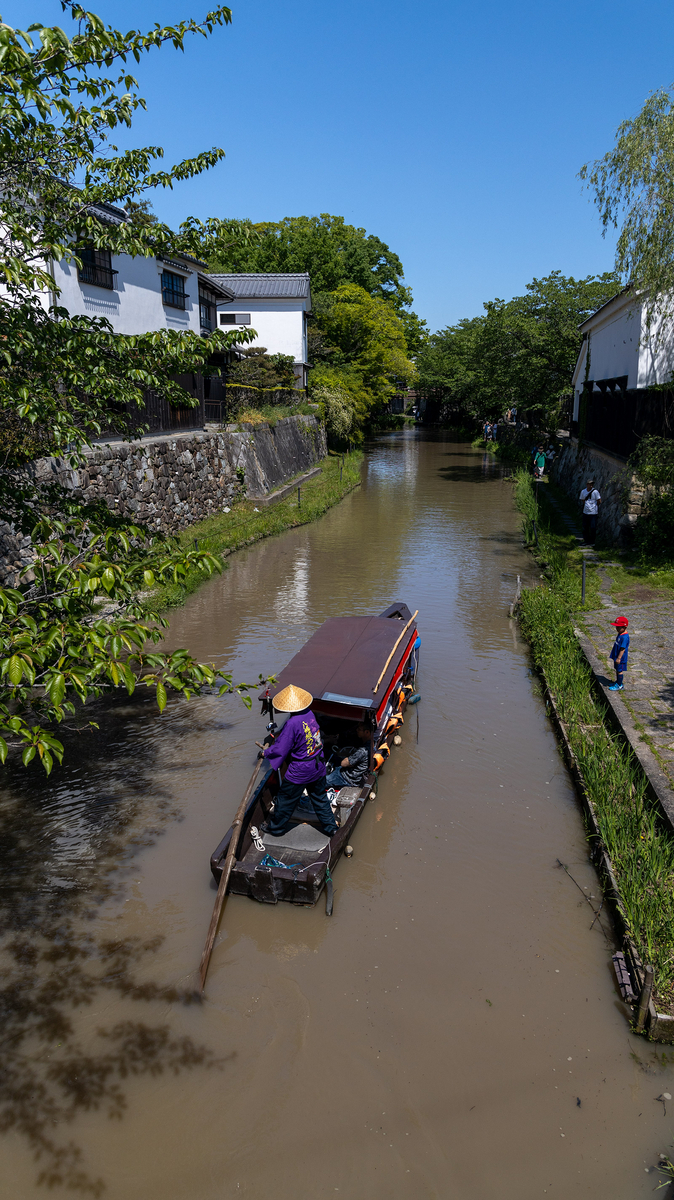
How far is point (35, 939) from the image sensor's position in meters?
6.58

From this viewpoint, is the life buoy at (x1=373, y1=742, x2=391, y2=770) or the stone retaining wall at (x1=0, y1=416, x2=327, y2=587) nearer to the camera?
the life buoy at (x1=373, y1=742, x2=391, y2=770)

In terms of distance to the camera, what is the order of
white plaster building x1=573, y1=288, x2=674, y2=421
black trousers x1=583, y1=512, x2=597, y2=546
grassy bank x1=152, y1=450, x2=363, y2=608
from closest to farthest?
grassy bank x1=152, y1=450, x2=363, y2=608 → black trousers x1=583, y1=512, x2=597, y2=546 → white plaster building x1=573, y1=288, x2=674, y2=421

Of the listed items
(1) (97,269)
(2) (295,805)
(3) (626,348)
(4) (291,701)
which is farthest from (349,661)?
(1) (97,269)

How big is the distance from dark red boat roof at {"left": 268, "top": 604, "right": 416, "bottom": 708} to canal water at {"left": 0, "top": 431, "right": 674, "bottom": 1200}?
1396 mm

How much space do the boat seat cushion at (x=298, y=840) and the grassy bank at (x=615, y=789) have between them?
2977mm

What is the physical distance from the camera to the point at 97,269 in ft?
68.4

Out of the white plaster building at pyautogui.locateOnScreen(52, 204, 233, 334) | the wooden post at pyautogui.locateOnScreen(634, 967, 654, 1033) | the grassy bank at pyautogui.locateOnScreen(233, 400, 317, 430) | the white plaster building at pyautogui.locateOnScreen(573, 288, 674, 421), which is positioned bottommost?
the wooden post at pyautogui.locateOnScreen(634, 967, 654, 1033)

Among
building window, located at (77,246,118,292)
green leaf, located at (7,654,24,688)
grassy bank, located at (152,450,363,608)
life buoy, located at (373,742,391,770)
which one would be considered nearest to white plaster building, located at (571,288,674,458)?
grassy bank, located at (152,450,363,608)

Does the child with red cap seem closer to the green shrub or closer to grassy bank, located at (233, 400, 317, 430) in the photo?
the green shrub

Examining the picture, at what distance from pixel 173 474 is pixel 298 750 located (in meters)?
15.4

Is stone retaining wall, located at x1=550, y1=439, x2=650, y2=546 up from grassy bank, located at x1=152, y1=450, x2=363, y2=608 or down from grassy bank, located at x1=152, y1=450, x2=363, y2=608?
up

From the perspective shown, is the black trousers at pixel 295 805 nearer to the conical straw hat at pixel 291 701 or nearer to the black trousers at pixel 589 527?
the conical straw hat at pixel 291 701

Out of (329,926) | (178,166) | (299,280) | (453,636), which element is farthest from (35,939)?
(299,280)

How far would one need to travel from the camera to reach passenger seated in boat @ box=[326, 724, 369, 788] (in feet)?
27.9
